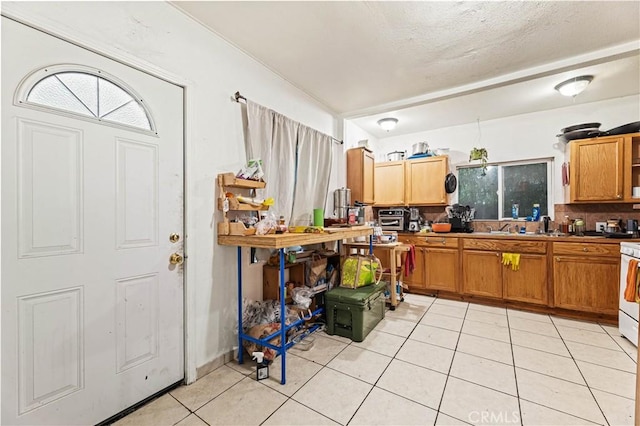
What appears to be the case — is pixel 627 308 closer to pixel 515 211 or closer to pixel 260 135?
pixel 515 211

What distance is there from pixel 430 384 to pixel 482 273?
7.42 feet

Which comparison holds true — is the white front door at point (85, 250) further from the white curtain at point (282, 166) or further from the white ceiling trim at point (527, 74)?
the white ceiling trim at point (527, 74)

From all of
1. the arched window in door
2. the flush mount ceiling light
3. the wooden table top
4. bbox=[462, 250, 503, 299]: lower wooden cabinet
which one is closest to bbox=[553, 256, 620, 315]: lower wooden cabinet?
bbox=[462, 250, 503, 299]: lower wooden cabinet

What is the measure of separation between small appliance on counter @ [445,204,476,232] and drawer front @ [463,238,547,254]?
1.26 ft

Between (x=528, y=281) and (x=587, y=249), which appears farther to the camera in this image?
(x=528, y=281)

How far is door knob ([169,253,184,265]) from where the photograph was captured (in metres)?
1.82

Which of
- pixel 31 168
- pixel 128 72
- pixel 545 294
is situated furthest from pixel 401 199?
pixel 31 168

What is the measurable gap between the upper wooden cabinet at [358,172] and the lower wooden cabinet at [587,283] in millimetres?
2472

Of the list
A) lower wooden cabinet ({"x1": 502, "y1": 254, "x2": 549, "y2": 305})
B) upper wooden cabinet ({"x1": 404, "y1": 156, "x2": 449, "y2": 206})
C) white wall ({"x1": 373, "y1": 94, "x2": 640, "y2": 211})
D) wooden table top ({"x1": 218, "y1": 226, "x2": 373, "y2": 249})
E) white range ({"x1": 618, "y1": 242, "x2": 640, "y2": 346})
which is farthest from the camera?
upper wooden cabinet ({"x1": 404, "y1": 156, "x2": 449, "y2": 206})

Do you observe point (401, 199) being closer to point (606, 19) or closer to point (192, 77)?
point (606, 19)

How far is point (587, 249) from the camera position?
2.99 metres

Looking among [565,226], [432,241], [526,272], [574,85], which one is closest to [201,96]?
[432,241]

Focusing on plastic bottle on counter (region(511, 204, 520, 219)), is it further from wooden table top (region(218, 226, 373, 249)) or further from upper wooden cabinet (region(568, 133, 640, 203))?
wooden table top (region(218, 226, 373, 249))

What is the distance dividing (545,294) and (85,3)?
4883 mm
